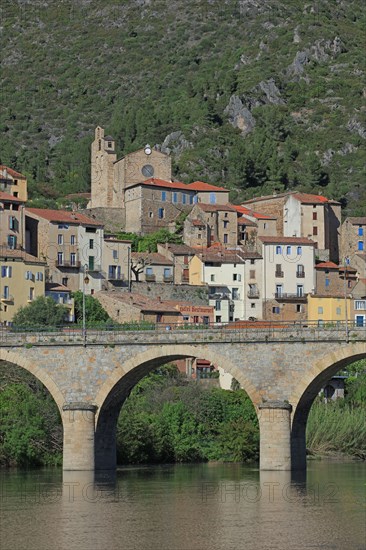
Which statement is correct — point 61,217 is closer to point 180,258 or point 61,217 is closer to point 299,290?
point 180,258

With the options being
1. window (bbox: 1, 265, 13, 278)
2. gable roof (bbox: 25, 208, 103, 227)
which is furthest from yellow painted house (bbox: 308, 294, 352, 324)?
window (bbox: 1, 265, 13, 278)

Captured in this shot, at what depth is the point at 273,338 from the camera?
6819 centimetres

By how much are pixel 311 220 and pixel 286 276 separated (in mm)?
13574

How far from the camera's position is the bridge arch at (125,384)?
68875mm

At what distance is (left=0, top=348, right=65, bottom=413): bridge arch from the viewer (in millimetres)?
71500

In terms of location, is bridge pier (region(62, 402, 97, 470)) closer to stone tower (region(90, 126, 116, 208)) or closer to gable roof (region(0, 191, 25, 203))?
gable roof (region(0, 191, 25, 203))

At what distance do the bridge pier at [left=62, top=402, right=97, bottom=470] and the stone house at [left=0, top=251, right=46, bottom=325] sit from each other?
38653mm

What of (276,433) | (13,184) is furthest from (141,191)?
(276,433)

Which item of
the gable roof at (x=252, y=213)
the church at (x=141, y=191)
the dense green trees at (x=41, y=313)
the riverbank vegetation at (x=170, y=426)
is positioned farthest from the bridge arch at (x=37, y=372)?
the gable roof at (x=252, y=213)

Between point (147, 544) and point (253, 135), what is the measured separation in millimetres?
133426

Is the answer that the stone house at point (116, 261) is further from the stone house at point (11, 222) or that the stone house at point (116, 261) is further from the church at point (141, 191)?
the church at point (141, 191)

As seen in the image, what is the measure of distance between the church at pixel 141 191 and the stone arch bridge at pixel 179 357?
65759 mm

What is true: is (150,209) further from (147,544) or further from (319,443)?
(147,544)

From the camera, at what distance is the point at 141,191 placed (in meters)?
138
